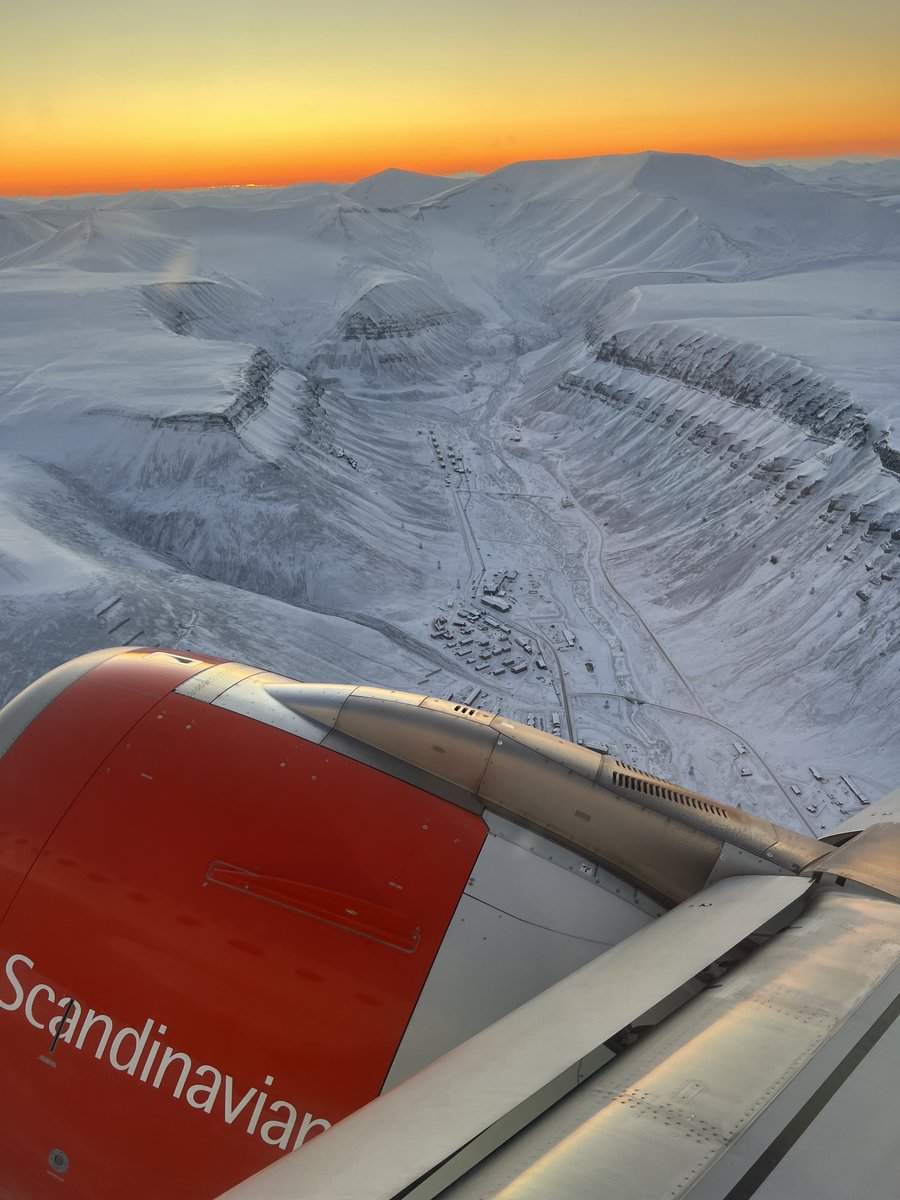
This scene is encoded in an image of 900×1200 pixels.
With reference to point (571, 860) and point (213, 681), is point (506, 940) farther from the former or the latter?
point (213, 681)

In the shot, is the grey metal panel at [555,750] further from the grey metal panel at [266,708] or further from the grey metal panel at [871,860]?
the grey metal panel at [871,860]

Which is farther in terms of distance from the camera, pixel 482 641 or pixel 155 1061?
pixel 482 641

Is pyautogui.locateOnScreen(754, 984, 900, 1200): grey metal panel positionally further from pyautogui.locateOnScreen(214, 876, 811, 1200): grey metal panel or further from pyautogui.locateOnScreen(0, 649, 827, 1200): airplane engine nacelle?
pyautogui.locateOnScreen(0, 649, 827, 1200): airplane engine nacelle

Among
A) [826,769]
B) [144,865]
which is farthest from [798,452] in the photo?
[144,865]

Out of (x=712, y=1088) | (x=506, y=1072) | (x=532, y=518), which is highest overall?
(x=712, y=1088)

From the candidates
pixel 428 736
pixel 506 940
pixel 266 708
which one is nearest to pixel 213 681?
pixel 266 708

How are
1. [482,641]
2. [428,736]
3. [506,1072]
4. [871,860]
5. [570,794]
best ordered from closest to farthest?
1. [506,1072]
2. [871,860]
3. [570,794]
4. [428,736]
5. [482,641]

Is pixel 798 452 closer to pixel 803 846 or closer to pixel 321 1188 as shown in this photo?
pixel 803 846
